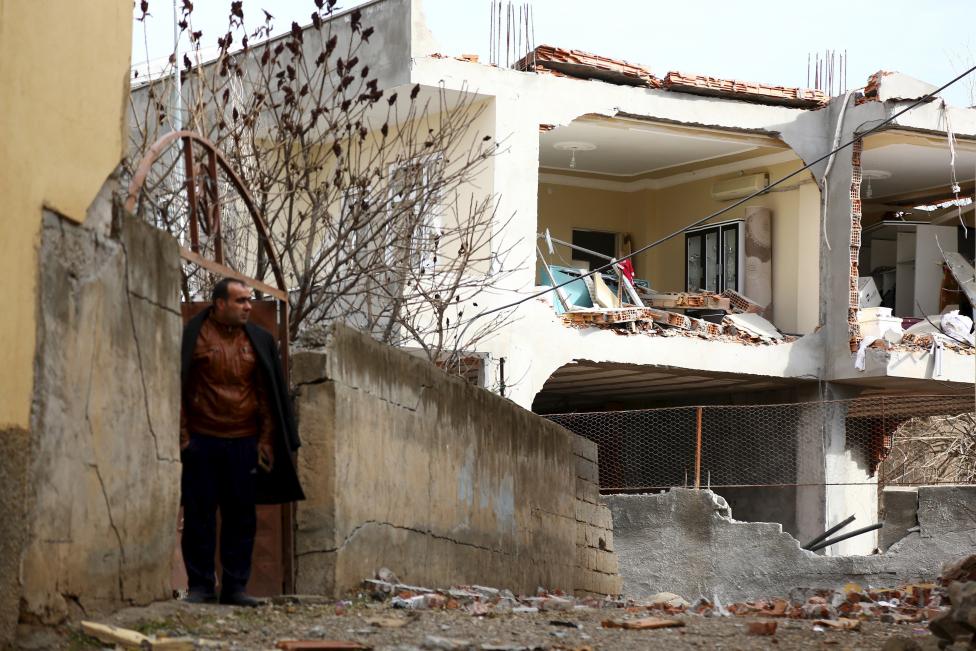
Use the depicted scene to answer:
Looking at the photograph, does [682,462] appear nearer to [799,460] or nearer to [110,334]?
[799,460]

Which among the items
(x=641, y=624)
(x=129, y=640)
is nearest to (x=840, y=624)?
(x=641, y=624)

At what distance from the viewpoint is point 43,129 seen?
5.30 meters

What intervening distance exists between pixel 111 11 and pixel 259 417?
2087 millimetres

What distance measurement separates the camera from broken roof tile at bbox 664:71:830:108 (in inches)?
840

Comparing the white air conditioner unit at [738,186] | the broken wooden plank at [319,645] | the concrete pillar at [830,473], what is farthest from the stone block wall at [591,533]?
the white air conditioner unit at [738,186]

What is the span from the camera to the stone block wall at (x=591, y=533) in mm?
14094

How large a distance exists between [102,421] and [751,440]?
16853 millimetres

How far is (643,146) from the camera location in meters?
22.9

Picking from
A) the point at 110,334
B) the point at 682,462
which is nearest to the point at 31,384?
the point at 110,334

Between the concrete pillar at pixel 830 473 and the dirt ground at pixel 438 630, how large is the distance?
13.7m

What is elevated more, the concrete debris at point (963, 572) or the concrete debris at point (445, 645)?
the concrete debris at point (445, 645)

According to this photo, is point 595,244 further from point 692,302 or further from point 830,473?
point 830,473

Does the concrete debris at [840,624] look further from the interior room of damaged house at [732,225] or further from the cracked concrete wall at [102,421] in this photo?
the interior room of damaged house at [732,225]

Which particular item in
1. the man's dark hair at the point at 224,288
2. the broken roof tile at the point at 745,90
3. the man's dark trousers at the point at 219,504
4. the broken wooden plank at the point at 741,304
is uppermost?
the broken roof tile at the point at 745,90
